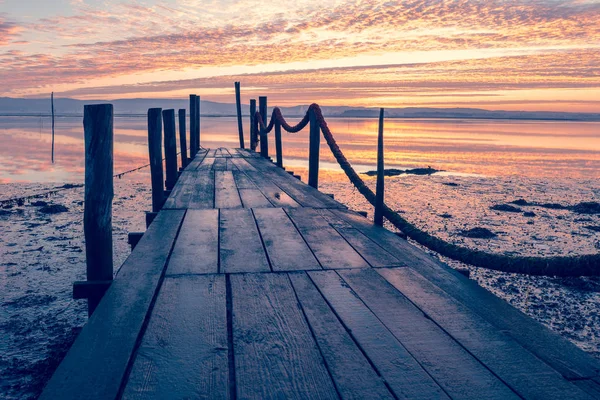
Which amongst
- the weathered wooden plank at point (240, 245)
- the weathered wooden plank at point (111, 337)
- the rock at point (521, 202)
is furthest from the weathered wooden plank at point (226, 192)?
the rock at point (521, 202)

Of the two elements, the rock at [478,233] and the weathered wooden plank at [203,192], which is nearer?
the weathered wooden plank at [203,192]

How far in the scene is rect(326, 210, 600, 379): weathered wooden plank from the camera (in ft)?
6.68

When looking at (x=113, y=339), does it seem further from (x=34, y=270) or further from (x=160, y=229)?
(x=34, y=270)

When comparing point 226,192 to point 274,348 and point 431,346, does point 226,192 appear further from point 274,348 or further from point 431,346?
point 431,346

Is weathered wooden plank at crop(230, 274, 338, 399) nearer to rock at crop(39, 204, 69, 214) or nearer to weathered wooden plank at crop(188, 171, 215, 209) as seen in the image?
weathered wooden plank at crop(188, 171, 215, 209)

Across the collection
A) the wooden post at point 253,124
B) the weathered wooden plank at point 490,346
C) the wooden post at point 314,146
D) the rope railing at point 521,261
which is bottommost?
the weathered wooden plank at point 490,346

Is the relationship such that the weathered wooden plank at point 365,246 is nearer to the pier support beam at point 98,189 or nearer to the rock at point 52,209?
the pier support beam at point 98,189

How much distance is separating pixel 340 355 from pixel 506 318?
3.43ft

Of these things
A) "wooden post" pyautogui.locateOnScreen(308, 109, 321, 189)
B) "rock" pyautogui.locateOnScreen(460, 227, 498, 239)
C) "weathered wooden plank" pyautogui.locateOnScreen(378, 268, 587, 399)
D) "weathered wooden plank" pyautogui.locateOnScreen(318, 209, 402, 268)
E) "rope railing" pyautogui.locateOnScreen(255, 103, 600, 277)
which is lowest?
"rock" pyautogui.locateOnScreen(460, 227, 498, 239)

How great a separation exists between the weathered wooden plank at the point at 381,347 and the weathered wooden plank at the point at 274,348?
0.74 feet

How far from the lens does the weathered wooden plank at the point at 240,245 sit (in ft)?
10.8

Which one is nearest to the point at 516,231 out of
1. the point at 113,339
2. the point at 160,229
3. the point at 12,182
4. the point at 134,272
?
the point at 160,229

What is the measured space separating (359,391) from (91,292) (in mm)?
2045

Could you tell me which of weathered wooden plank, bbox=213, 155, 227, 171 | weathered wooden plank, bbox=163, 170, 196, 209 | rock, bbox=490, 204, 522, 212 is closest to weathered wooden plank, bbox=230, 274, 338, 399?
weathered wooden plank, bbox=163, 170, 196, 209
